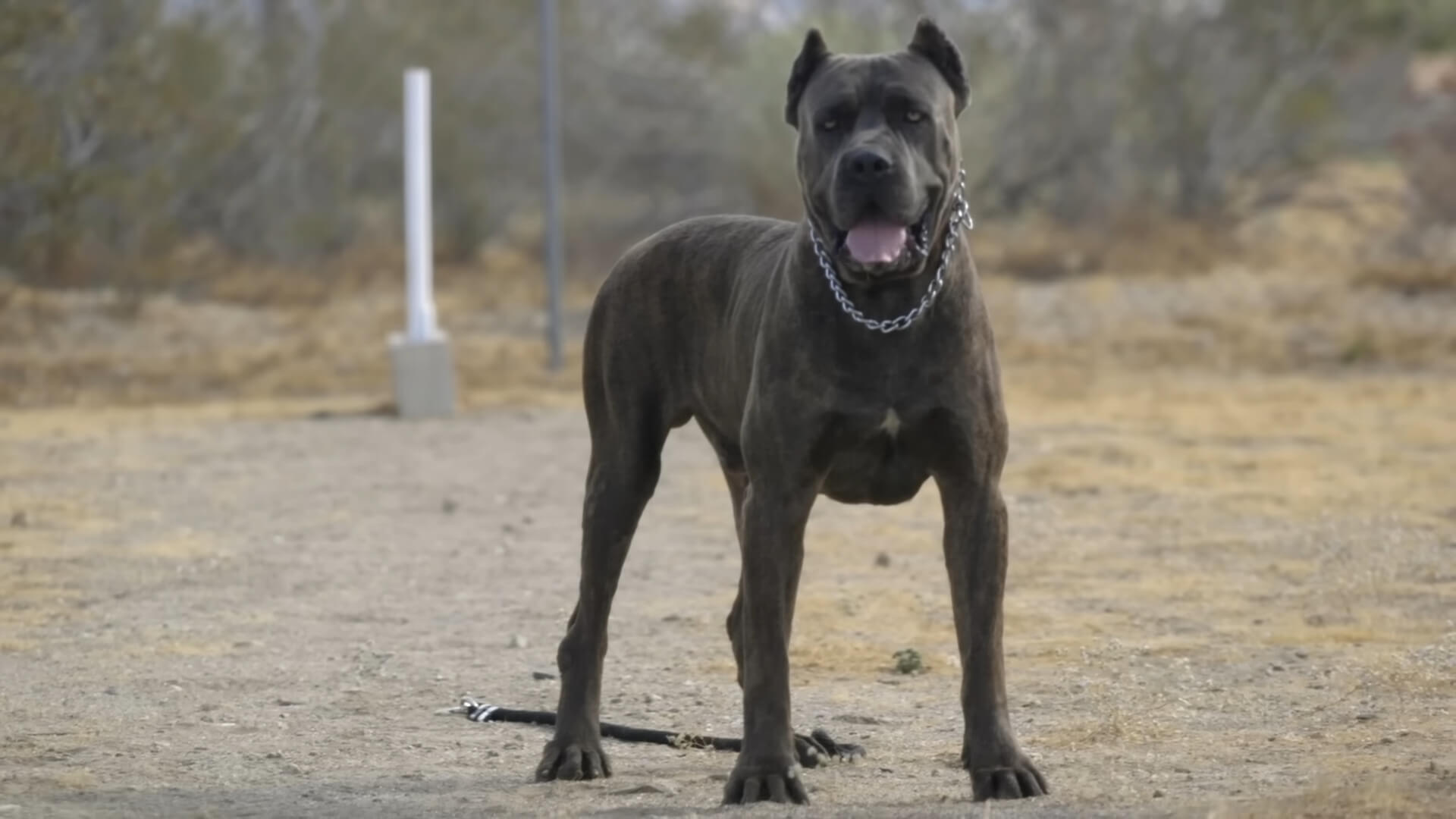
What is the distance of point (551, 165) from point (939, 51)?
13601 millimetres

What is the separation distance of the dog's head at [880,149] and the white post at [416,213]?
11.0m

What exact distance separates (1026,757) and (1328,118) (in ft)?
77.7

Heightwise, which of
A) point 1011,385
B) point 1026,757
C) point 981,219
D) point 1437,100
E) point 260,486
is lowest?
point 1026,757

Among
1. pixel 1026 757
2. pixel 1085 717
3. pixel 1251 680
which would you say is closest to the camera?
pixel 1026 757

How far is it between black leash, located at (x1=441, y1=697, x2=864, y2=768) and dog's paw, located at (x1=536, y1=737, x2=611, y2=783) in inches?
15.9

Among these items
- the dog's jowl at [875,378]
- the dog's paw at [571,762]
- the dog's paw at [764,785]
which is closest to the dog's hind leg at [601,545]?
the dog's paw at [571,762]

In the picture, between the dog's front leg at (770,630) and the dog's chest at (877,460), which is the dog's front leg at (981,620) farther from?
the dog's front leg at (770,630)

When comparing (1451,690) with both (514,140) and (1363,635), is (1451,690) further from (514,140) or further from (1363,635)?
(514,140)

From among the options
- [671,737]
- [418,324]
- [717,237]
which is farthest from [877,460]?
[418,324]

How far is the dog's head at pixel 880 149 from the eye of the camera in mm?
5516

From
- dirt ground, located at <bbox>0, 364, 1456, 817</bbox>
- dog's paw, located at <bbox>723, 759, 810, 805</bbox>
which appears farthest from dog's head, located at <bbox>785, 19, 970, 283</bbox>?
dirt ground, located at <bbox>0, 364, 1456, 817</bbox>

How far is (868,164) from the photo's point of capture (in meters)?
5.47

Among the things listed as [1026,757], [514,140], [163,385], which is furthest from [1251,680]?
[514,140]

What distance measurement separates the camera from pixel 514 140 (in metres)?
30.5
